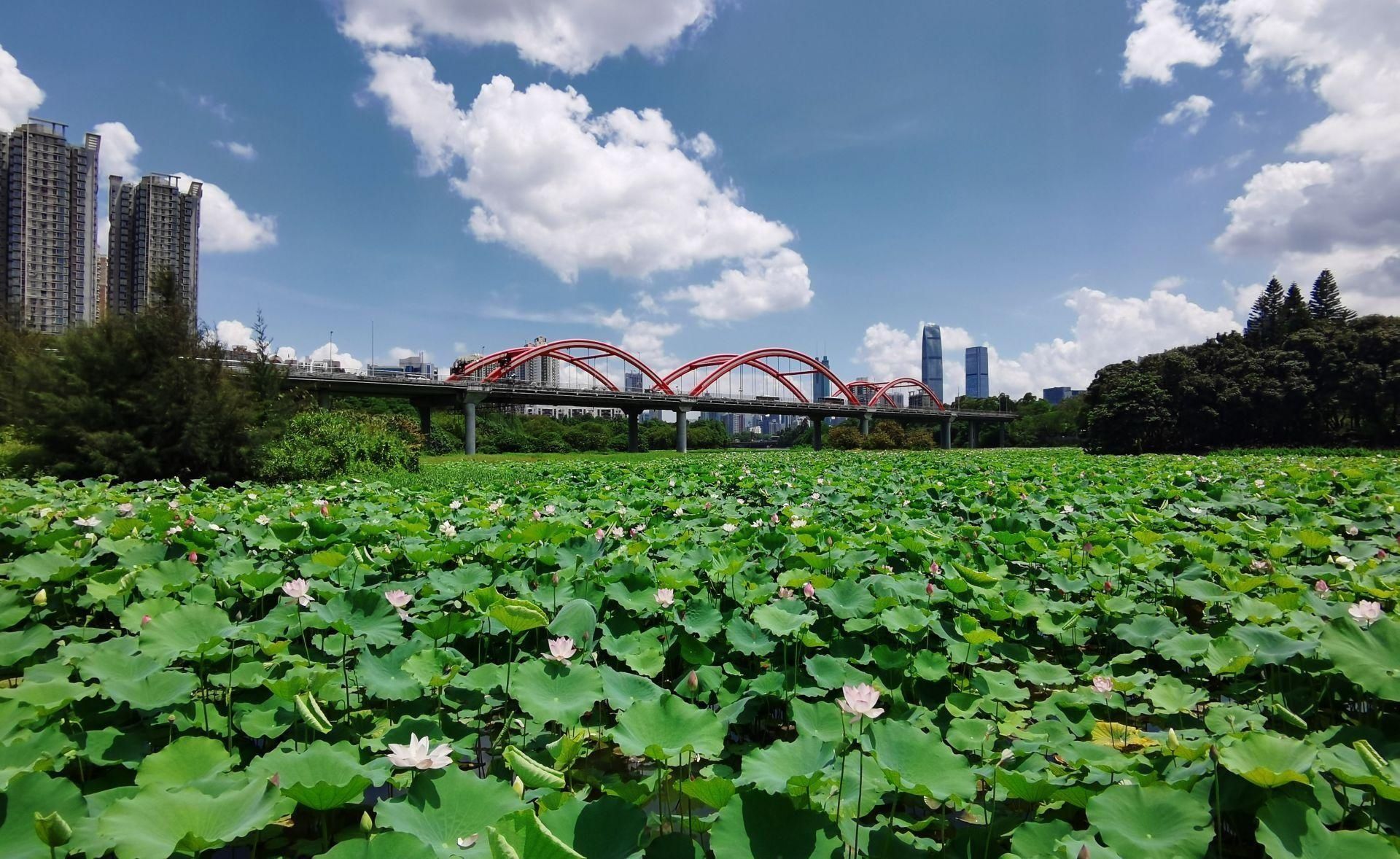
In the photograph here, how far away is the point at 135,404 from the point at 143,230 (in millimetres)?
43618

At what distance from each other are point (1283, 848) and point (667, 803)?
4.80 ft

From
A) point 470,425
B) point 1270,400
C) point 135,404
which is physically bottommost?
point 135,404

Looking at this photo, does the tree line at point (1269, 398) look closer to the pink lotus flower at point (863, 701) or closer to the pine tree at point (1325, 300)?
the pine tree at point (1325, 300)

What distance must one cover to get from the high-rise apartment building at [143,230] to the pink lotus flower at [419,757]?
56.0m

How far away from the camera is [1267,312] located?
5091 centimetres

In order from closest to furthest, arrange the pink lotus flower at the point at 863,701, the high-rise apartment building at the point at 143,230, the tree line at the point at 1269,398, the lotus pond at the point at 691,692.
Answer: the lotus pond at the point at 691,692
the pink lotus flower at the point at 863,701
the tree line at the point at 1269,398
the high-rise apartment building at the point at 143,230

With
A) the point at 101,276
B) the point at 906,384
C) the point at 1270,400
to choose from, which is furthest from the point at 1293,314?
the point at 101,276

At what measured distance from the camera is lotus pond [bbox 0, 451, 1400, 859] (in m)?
1.38

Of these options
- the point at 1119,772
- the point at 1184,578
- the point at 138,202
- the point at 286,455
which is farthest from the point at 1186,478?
the point at 138,202

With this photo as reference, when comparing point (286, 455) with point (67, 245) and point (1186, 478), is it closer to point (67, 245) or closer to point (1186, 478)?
point (1186, 478)

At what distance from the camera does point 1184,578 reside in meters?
3.38

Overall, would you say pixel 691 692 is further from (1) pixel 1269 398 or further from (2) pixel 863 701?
(1) pixel 1269 398

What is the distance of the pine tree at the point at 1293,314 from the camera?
4656 centimetres

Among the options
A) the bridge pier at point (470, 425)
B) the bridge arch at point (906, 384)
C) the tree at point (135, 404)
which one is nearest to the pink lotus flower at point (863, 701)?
the tree at point (135, 404)
